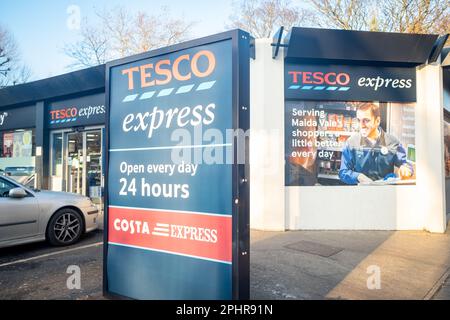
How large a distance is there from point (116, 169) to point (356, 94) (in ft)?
19.0

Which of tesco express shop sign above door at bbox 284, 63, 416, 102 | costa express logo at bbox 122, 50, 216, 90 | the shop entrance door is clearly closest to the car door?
costa express logo at bbox 122, 50, 216, 90

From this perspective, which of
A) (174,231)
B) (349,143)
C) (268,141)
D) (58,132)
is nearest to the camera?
(174,231)

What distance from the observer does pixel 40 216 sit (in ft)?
17.0

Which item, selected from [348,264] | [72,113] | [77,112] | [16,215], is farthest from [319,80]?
[72,113]

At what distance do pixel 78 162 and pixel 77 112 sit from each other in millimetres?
1714

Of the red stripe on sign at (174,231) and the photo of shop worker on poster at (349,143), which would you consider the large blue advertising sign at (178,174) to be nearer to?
the red stripe on sign at (174,231)

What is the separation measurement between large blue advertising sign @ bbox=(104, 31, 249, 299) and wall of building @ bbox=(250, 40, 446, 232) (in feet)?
13.6

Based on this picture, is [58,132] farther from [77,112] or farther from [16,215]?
[16,215]

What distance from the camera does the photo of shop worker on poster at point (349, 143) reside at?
693cm

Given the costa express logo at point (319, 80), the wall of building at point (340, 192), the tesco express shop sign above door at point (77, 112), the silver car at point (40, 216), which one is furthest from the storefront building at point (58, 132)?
the costa express logo at point (319, 80)

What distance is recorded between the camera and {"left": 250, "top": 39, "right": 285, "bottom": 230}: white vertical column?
6773mm

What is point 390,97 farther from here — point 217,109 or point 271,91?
point 217,109

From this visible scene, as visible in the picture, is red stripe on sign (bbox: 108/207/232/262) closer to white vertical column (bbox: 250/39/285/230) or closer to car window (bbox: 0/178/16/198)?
car window (bbox: 0/178/16/198)
